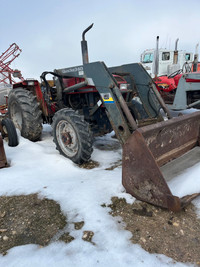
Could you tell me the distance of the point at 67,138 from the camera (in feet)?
11.9

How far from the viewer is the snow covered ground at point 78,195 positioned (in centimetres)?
169

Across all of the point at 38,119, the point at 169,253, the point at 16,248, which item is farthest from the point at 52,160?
the point at 169,253

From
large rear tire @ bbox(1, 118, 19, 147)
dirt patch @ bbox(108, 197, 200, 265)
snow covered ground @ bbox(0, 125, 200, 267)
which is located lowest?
dirt patch @ bbox(108, 197, 200, 265)

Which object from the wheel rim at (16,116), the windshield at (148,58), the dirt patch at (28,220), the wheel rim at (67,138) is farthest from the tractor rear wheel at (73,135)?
the windshield at (148,58)

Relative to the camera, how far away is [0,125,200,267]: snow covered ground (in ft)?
5.55

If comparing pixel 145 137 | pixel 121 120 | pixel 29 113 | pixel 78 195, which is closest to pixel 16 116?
pixel 29 113

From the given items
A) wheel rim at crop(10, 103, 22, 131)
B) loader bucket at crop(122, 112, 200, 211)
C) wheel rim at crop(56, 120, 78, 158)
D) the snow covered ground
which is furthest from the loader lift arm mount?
wheel rim at crop(10, 103, 22, 131)

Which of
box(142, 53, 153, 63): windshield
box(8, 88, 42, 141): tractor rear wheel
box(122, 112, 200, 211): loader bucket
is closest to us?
box(122, 112, 200, 211): loader bucket

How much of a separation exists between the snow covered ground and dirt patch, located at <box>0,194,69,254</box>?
0.09 m

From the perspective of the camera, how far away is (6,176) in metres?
3.08

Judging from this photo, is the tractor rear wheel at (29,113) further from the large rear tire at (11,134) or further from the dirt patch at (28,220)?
the dirt patch at (28,220)

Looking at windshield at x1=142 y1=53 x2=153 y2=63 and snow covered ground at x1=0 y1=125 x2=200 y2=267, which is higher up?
windshield at x1=142 y1=53 x2=153 y2=63

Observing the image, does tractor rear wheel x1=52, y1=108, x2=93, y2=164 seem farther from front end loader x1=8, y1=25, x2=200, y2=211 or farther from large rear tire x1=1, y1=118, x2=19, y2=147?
large rear tire x1=1, y1=118, x2=19, y2=147

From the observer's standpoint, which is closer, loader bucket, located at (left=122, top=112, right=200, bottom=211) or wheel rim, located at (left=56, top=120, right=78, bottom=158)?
loader bucket, located at (left=122, top=112, right=200, bottom=211)
